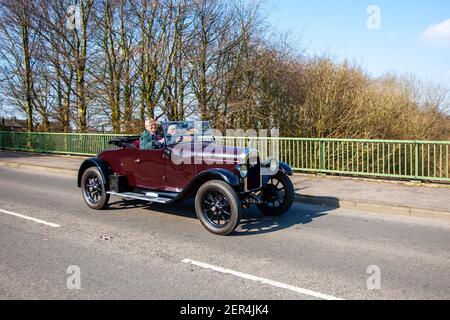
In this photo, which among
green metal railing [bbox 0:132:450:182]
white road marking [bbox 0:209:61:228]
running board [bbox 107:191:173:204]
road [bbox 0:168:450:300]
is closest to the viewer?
road [bbox 0:168:450:300]

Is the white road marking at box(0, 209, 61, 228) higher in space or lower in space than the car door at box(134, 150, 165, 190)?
lower

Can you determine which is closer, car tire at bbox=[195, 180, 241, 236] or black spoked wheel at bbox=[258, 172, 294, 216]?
car tire at bbox=[195, 180, 241, 236]

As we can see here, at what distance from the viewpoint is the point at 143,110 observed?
20.2 metres

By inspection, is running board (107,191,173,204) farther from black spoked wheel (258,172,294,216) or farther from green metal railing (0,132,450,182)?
green metal railing (0,132,450,182)

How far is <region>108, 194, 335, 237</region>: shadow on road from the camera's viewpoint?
6.42 m

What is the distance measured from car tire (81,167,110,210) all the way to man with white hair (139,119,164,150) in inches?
45.2

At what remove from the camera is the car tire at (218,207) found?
5812 millimetres

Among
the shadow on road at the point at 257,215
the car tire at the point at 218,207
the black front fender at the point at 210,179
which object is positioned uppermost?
the black front fender at the point at 210,179

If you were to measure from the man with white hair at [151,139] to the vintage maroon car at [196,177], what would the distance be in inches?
4.7

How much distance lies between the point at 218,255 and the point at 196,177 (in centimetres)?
159

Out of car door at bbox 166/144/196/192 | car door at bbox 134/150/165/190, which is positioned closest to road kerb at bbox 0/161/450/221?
car door at bbox 166/144/196/192

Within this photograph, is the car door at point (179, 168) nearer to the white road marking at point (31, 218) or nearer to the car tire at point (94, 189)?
the car tire at point (94, 189)

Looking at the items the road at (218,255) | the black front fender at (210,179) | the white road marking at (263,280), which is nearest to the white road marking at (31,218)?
the road at (218,255)

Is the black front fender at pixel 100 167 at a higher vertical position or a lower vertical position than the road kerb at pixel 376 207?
higher
